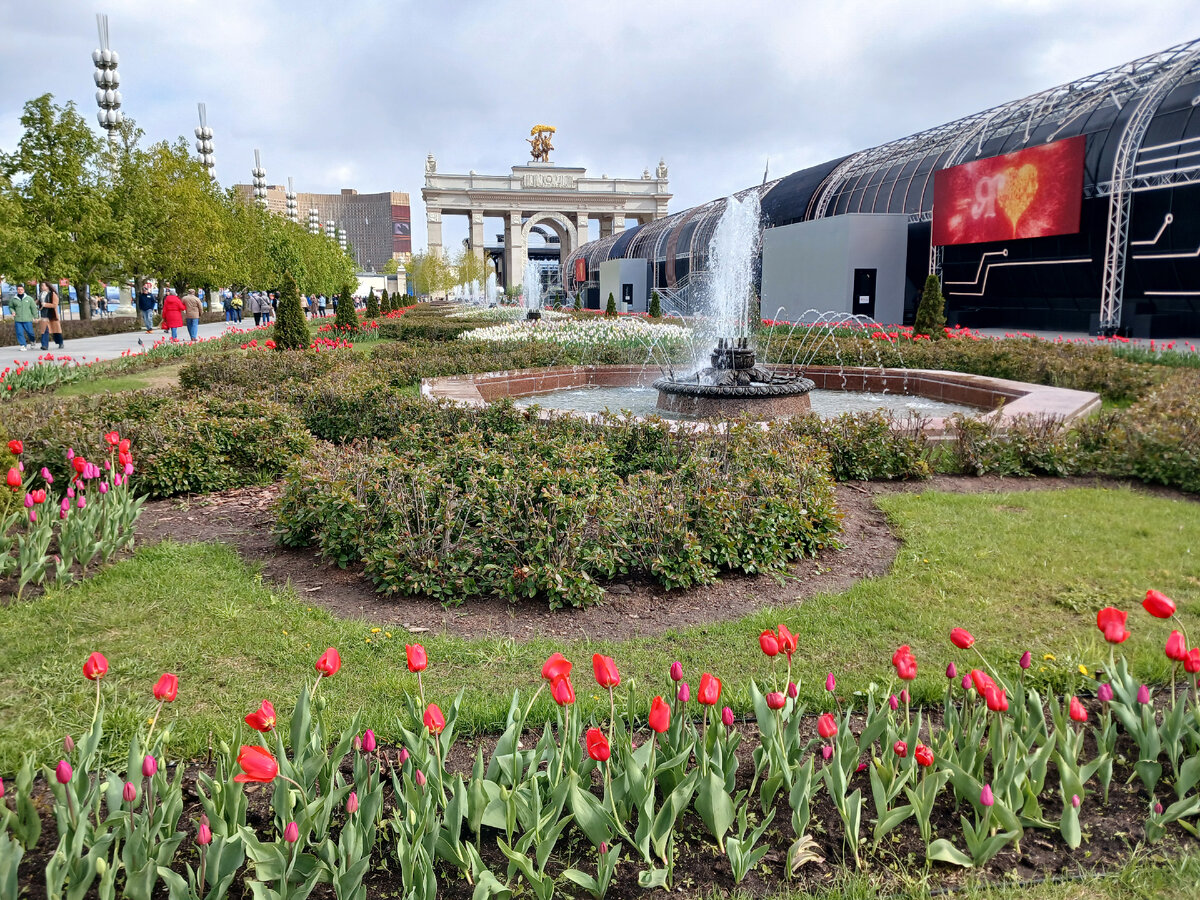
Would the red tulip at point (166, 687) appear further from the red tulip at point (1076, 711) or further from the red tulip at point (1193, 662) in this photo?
the red tulip at point (1193, 662)

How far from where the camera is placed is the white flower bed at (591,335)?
51.8ft

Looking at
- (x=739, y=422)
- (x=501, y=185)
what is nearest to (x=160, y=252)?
(x=739, y=422)

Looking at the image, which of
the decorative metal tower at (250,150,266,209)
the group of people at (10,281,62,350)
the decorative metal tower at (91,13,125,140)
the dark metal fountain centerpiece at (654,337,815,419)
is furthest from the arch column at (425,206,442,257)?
the dark metal fountain centerpiece at (654,337,815,419)

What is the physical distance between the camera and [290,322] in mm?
14844

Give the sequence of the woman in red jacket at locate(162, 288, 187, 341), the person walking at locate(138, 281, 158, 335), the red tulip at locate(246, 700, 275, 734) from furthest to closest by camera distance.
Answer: the person walking at locate(138, 281, 158, 335)
the woman in red jacket at locate(162, 288, 187, 341)
the red tulip at locate(246, 700, 275, 734)

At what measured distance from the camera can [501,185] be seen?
81438 mm

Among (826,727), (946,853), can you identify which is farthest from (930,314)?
(826,727)

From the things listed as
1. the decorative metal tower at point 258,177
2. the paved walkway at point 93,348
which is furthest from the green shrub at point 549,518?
the decorative metal tower at point 258,177

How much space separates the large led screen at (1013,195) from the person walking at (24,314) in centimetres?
2335

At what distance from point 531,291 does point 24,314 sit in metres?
52.5

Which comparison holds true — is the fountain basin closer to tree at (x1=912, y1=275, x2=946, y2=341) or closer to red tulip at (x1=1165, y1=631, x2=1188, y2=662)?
red tulip at (x1=1165, y1=631, x2=1188, y2=662)

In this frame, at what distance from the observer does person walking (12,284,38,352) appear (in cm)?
1827

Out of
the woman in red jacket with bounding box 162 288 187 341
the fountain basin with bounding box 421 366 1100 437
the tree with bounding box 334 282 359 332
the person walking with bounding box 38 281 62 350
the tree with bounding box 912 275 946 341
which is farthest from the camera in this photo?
the tree with bounding box 334 282 359 332

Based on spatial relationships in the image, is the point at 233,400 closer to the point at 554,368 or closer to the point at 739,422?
the point at 739,422
